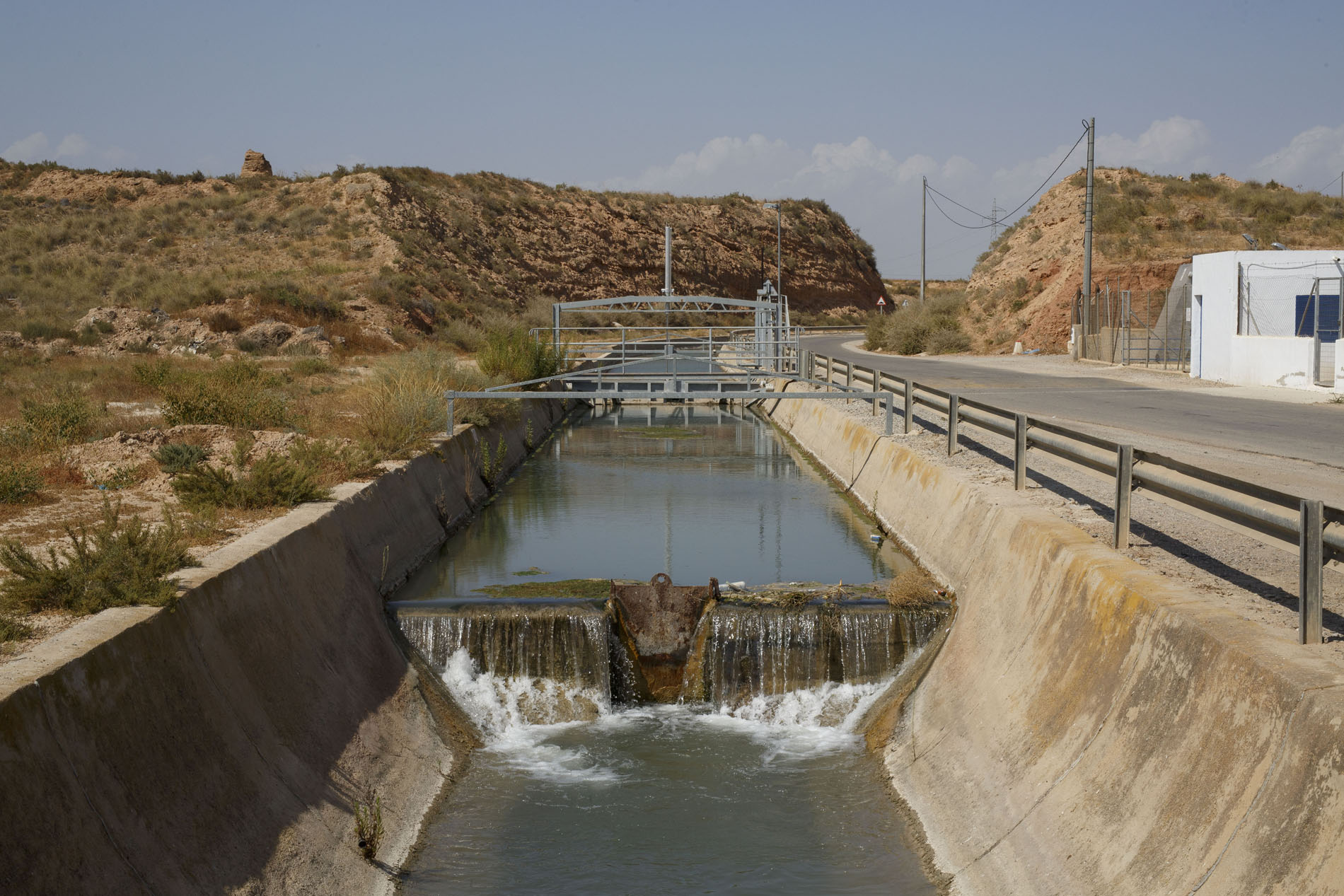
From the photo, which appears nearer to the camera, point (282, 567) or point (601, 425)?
point (282, 567)

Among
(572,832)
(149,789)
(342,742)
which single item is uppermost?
(149,789)

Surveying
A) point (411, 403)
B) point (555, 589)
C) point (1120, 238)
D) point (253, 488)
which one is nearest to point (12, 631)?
point (253, 488)

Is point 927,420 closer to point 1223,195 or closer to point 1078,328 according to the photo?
point 1078,328

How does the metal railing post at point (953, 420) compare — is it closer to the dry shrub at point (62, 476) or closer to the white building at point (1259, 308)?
the dry shrub at point (62, 476)

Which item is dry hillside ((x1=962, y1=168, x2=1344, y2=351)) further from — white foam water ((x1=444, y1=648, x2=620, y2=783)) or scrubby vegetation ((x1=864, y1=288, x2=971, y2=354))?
white foam water ((x1=444, y1=648, x2=620, y2=783))

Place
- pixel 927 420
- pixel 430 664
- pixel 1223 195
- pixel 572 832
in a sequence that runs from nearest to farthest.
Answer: pixel 572 832, pixel 430 664, pixel 927 420, pixel 1223 195

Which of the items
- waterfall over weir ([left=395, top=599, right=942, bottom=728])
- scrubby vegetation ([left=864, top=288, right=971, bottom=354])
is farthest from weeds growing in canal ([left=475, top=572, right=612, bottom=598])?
scrubby vegetation ([left=864, top=288, right=971, bottom=354])

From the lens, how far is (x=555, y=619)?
11.3 meters

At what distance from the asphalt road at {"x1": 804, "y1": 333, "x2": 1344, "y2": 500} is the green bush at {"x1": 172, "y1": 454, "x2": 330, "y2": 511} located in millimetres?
10365

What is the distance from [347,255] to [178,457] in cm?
4833

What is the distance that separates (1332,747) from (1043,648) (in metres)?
3.49

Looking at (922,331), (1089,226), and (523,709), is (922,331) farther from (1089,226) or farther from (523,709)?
(523,709)

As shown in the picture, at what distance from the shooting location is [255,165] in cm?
8119

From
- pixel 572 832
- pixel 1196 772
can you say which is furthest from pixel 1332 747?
pixel 572 832
